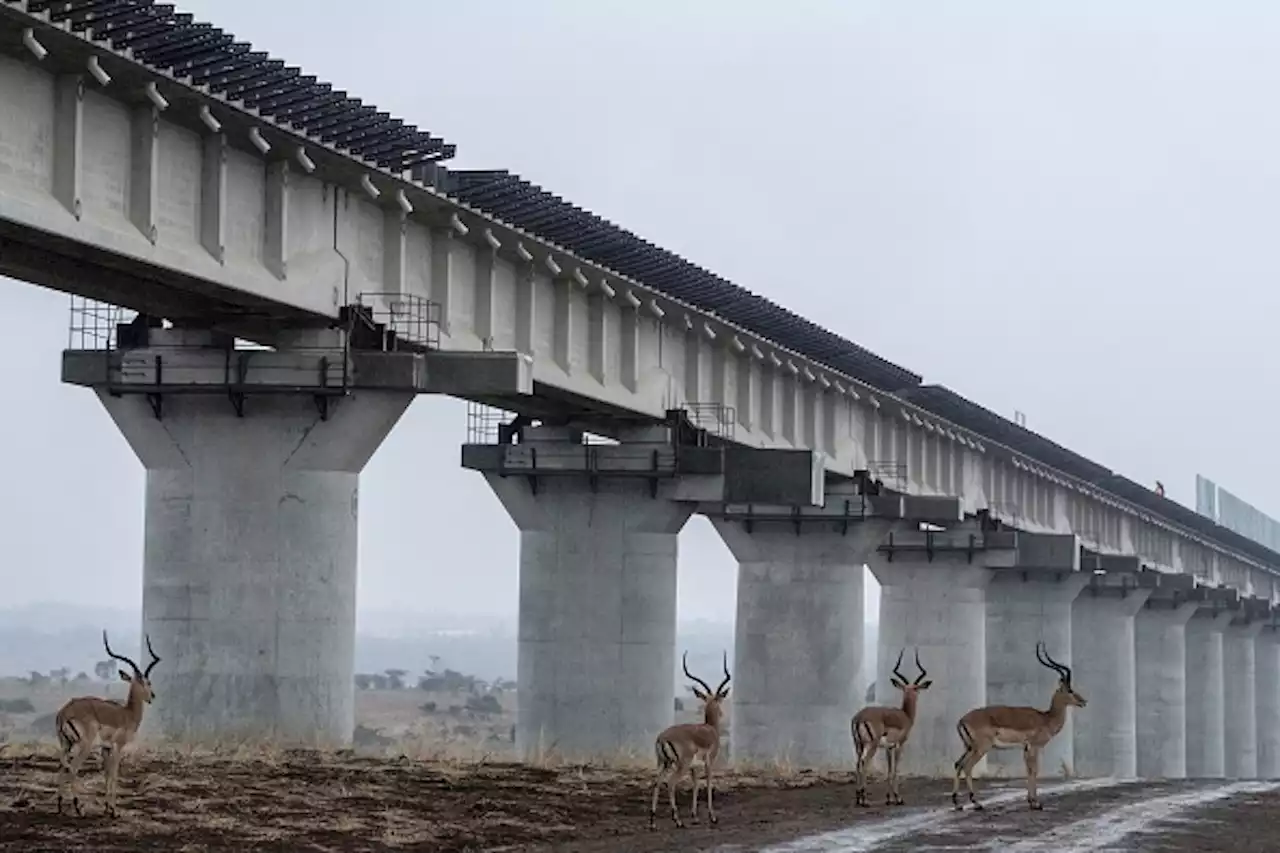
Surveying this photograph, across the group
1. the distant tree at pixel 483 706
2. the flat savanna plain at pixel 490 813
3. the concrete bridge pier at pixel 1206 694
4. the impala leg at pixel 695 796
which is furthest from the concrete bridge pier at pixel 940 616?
A: the distant tree at pixel 483 706

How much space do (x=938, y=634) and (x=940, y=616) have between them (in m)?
0.60

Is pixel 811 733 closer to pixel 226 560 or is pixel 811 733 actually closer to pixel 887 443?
pixel 887 443

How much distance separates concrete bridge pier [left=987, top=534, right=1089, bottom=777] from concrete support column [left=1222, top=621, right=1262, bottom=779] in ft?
139

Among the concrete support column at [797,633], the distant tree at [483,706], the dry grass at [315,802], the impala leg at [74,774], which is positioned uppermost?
the concrete support column at [797,633]

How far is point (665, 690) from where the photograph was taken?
2250 inches

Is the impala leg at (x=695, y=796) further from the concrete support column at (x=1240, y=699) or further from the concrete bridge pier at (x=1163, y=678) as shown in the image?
the concrete support column at (x=1240, y=699)

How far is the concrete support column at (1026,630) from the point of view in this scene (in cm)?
9581

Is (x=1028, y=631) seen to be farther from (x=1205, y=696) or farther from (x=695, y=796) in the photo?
(x=695, y=796)

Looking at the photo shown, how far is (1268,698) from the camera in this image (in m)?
162

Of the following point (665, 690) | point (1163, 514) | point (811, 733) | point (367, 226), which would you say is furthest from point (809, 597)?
point (1163, 514)

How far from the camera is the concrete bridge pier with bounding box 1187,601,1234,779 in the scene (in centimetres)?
12938

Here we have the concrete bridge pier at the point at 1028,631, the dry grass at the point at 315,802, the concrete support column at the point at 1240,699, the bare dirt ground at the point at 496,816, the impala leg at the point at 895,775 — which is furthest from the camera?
the concrete support column at the point at 1240,699

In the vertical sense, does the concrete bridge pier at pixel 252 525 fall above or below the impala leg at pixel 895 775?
above

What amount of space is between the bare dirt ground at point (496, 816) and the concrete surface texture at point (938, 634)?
1754 inches
